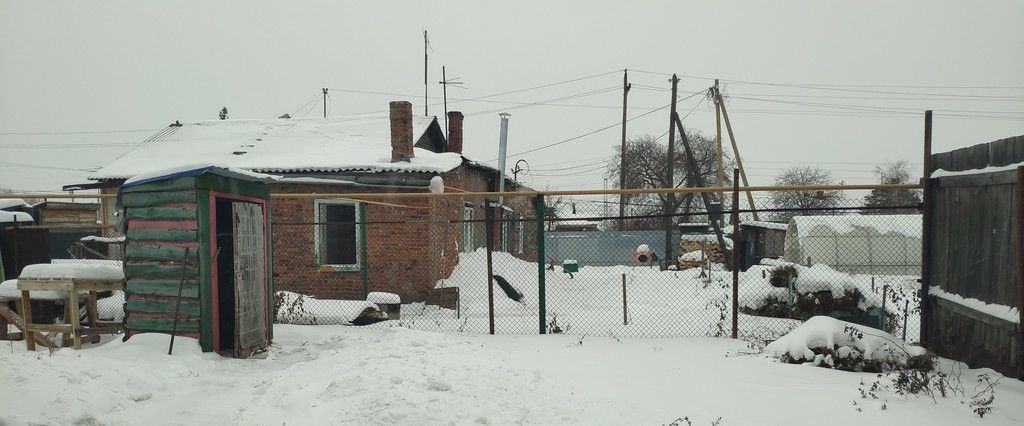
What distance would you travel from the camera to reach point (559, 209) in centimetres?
5016

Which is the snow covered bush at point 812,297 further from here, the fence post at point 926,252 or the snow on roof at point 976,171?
the snow on roof at point 976,171

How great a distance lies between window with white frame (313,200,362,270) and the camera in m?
13.5

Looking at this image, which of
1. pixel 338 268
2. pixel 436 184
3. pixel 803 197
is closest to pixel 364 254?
pixel 338 268

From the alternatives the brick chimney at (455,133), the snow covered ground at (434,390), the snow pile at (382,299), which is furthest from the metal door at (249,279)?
the brick chimney at (455,133)

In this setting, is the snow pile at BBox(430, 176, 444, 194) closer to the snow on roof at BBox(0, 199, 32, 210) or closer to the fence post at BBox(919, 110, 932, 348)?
the snow on roof at BBox(0, 199, 32, 210)

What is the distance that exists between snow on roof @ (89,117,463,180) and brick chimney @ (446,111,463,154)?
82 centimetres

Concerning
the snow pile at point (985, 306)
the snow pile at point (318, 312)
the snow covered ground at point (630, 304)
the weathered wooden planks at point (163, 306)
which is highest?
the snow pile at point (985, 306)

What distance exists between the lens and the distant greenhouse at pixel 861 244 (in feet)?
67.9

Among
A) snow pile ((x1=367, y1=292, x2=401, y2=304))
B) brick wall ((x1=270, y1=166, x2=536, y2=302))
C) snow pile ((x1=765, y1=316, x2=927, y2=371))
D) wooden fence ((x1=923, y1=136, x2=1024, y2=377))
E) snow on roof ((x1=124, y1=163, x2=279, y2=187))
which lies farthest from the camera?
brick wall ((x1=270, y1=166, x2=536, y2=302))

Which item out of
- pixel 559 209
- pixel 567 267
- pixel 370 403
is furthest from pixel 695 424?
pixel 559 209

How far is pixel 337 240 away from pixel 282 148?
3960 mm

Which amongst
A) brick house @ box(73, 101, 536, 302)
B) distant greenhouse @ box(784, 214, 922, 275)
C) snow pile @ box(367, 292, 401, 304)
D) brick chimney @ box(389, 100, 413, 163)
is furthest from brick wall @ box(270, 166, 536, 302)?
distant greenhouse @ box(784, 214, 922, 275)

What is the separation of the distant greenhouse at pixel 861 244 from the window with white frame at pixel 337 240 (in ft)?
47.5

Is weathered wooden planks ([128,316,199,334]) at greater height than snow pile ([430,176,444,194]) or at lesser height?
lesser
